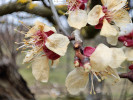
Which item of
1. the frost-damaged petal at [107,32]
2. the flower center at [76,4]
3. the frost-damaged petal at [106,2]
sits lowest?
the frost-damaged petal at [107,32]

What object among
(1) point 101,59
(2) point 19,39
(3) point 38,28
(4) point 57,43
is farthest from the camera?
(2) point 19,39

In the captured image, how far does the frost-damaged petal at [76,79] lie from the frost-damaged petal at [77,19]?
0.70 feet

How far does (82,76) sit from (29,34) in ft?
1.18

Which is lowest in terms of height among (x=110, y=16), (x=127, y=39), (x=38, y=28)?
(x=127, y=39)

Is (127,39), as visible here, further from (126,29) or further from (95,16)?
(95,16)

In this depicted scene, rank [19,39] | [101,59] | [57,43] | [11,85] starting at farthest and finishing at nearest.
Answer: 1. [19,39]
2. [11,85]
3. [57,43]
4. [101,59]

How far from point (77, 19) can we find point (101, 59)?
27cm

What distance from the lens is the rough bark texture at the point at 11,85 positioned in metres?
2.18

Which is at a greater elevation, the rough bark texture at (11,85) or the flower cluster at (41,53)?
the flower cluster at (41,53)

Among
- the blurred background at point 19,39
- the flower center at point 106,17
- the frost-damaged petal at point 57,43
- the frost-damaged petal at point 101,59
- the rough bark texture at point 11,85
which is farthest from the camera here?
the rough bark texture at point 11,85

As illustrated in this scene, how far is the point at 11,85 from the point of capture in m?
2.23

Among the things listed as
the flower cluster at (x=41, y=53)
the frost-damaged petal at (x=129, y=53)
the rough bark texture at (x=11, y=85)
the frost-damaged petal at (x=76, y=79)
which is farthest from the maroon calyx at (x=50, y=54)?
the rough bark texture at (x=11, y=85)

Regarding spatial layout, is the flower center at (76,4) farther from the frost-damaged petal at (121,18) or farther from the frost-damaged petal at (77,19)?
the frost-damaged petal at (121,18)

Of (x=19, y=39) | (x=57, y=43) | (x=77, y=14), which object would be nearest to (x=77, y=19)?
(x=77, y=14)
